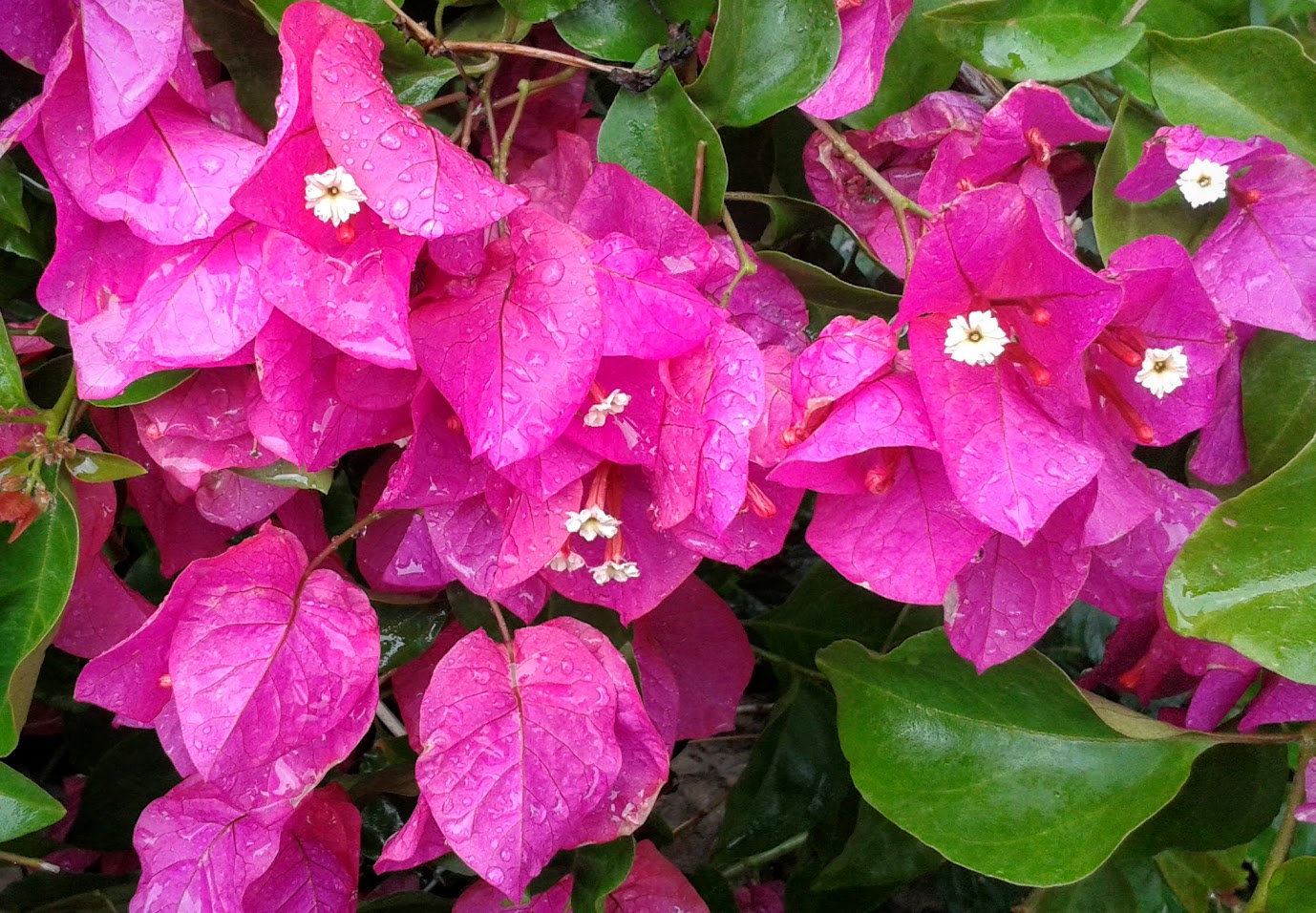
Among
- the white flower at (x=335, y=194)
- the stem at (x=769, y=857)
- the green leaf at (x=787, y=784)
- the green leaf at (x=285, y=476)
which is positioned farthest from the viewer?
the stem at (x=769, y=857)

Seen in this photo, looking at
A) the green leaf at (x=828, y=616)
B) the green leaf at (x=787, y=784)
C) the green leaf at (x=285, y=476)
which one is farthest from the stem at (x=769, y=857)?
the green leaf at (x=285, y=476)

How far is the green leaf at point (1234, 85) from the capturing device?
564 millimetres

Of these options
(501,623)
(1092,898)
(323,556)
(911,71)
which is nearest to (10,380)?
(323,556)

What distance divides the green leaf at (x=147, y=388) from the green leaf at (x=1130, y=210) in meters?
0.48

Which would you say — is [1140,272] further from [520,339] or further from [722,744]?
[722,744]

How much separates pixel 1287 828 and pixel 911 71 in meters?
0.48

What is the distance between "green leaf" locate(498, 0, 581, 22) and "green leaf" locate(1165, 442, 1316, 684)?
1.32 feet

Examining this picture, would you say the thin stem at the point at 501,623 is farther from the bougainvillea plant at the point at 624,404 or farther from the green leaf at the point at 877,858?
the green leaf at the point at 877,858

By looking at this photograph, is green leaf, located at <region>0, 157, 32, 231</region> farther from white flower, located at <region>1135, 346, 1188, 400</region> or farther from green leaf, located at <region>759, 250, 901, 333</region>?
white flower, located at <region>1135, 346, 1188, 400</region>

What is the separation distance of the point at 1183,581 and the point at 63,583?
549 millimetres

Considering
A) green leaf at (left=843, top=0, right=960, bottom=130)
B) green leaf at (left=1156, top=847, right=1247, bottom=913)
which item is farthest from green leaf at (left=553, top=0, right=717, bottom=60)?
green leaf at (left=1156, top=847, right=1247, bottom=913)

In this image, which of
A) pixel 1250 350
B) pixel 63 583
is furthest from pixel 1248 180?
pixel 63 583

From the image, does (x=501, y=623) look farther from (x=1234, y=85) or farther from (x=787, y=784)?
(x=1234, y=85)

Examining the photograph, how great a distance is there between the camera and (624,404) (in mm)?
519
